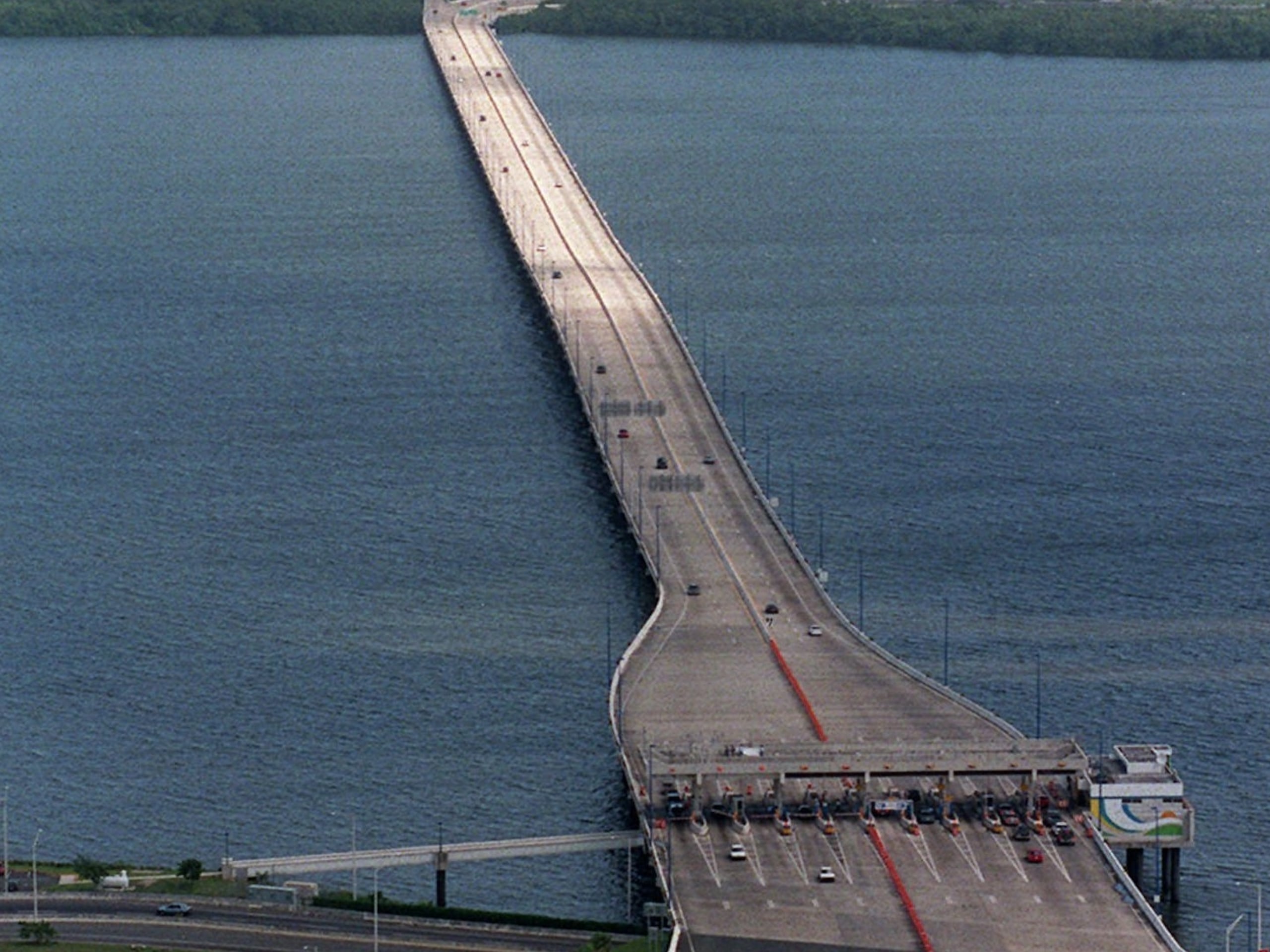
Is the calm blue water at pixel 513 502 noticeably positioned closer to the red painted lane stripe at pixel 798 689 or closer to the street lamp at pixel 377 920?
the street lamp at pixel 377 920

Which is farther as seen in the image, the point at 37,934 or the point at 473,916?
the point at 473,916

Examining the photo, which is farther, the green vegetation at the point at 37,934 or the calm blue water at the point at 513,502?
the calm blue water at the point at 513,502

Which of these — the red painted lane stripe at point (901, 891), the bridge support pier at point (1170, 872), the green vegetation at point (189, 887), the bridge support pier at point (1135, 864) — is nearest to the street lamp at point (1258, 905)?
the bridge support pier at point (1170, 872)

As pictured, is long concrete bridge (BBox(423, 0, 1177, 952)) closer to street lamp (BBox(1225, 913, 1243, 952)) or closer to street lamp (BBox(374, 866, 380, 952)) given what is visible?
street lamp (BBox(1225, 913, 1243, 952))

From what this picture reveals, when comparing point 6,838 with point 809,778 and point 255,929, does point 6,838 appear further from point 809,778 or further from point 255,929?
point 809,778

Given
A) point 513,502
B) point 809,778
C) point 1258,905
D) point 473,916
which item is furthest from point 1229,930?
point 513,502

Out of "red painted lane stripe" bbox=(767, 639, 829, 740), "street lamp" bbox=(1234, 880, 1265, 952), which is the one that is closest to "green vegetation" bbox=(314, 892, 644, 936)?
"red painted lane stripe" bbox=(767, 639, 829, 740)

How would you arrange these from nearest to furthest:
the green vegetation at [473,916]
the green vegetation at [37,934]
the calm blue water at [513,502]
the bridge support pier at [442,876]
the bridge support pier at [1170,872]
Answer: the green vegetation at [37,934], the green vegetation at [473,916], the bridge support pier at [442,876], the bridge support pier at [1170,872], the calm blue water at [513,502]
